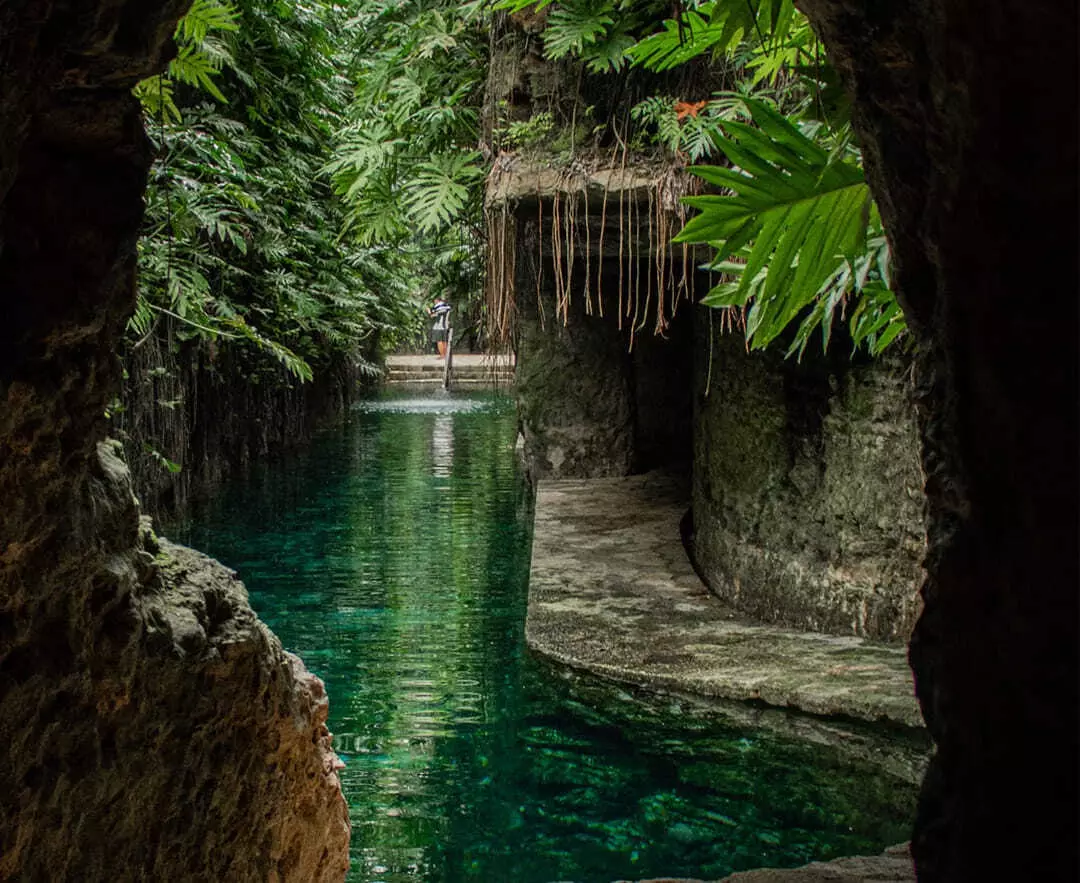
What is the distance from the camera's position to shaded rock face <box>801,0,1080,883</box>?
→ 108 cm

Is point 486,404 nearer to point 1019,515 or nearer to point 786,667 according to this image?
point 786,667

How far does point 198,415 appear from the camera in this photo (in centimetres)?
1071

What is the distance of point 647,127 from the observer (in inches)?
249

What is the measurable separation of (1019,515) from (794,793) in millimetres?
3493

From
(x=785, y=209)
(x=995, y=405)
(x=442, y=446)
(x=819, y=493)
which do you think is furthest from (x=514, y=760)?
(x=442, y=446)

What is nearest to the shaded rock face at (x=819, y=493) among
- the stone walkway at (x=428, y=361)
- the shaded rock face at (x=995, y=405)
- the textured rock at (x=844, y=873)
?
the textured rock at (x=844, y=873)

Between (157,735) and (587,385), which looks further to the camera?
(587,385)

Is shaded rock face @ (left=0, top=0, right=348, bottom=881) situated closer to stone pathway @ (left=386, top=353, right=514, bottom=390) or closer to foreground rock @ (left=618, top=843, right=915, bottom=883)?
foreground rock @ (left=618, top=843, right=915, bottom=883)

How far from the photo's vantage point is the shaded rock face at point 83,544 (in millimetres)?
1730

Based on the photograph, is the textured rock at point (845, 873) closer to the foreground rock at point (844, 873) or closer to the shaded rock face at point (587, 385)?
the foreground rock at point (844, 873)

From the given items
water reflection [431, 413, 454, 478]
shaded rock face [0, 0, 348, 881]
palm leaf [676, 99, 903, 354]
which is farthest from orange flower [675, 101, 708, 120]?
water reflection [431, 413, 454, 478]

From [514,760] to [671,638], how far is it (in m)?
1.14

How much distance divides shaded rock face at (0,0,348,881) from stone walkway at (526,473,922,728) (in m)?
2.87

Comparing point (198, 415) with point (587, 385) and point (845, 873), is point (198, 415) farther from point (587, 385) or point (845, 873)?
point (845, 873)
